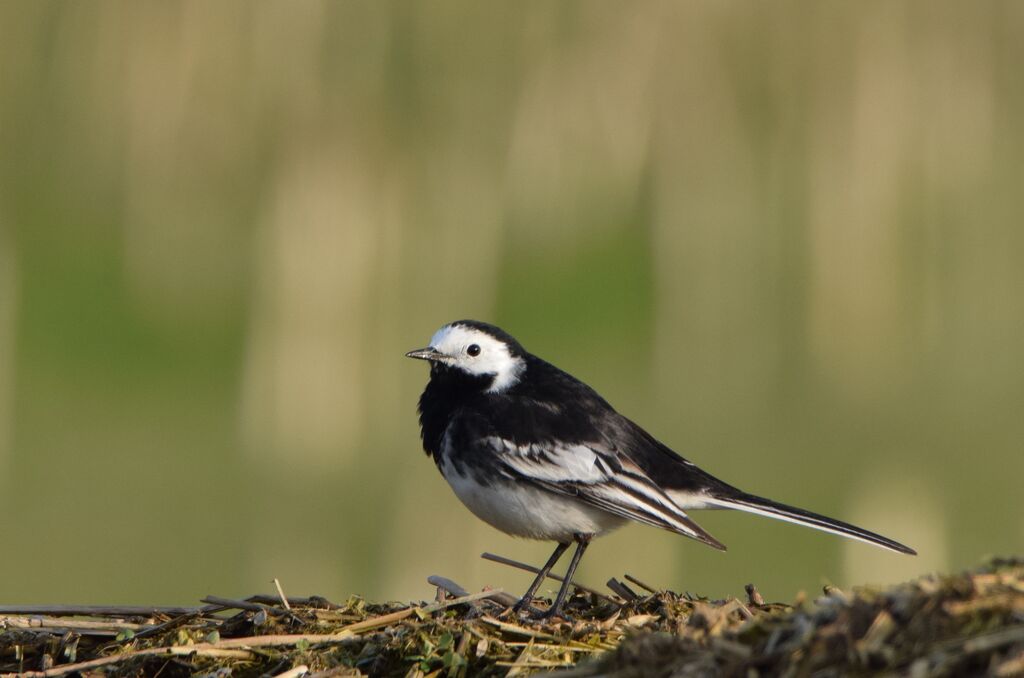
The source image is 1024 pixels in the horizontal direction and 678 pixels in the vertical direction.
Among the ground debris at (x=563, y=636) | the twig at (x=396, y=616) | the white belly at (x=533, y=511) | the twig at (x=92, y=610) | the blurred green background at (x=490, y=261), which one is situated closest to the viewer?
the ground debris at (x=563, y=636)

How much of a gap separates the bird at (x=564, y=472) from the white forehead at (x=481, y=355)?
0.10 metres

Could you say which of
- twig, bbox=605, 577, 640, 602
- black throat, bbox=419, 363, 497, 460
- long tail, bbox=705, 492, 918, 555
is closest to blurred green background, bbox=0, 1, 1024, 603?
black throat, bbox=419, 363, 497, 460

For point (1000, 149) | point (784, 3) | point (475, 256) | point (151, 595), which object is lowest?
point (151, 595)

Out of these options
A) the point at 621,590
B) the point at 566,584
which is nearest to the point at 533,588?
the point at 566,584

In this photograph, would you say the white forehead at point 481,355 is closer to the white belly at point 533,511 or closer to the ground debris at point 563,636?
the white belly at point 533,511

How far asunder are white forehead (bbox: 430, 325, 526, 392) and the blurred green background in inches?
166

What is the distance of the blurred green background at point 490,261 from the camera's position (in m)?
12.2

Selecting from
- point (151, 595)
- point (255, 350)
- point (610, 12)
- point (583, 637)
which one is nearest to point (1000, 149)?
point (610, 12)

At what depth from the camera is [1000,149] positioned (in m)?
17.8

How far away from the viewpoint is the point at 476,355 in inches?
279

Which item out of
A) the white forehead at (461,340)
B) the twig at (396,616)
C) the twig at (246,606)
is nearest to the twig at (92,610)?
the twig at (246,606)

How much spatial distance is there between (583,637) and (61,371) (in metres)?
9.98

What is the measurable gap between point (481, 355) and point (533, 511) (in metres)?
0.98

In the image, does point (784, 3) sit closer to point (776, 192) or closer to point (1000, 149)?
point (776, 192)
